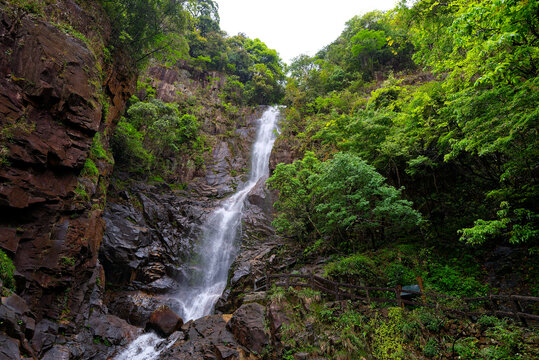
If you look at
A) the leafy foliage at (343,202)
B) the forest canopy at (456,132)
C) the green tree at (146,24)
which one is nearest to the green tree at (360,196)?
the leafy foliage at (343,202)

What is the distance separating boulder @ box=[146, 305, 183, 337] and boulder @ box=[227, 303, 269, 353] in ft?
12.6

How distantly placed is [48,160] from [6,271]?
366cm

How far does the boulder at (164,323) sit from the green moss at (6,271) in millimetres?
6765

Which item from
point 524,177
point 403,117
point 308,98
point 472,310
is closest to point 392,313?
point 472,310

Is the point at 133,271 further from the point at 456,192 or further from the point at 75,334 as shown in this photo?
the point at 456,192

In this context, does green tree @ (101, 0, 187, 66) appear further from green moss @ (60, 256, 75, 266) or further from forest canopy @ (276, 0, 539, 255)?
green moss @ (60, 256, 75, 266)

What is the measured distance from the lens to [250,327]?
10031mm

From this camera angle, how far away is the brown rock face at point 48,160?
824 centimetres

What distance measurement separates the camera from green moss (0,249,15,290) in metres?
7.38

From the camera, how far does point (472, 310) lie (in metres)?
8.46

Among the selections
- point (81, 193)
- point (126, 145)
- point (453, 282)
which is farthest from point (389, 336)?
point (126, 145)

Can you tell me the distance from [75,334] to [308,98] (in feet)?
82.1

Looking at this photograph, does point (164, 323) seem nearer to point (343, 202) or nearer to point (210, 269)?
point (210, 269)

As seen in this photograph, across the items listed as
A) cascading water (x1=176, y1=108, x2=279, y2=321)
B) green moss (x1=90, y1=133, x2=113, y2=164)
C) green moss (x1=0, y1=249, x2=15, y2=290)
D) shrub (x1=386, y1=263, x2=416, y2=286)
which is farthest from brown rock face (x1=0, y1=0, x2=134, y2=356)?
shrub (x1=386, y1=263, x2=416, y2=286)
